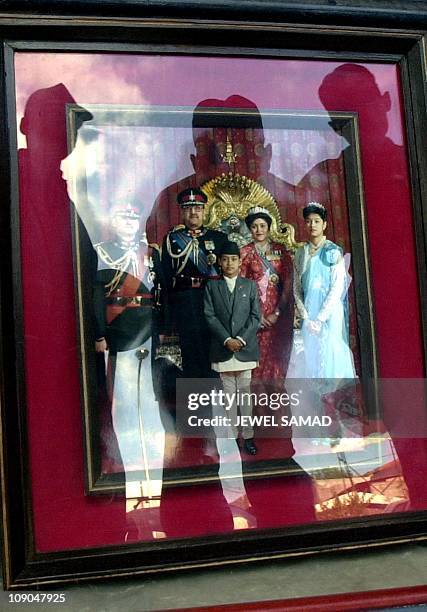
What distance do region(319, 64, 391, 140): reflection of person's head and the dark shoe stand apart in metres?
0.48

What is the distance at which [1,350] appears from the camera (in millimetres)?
686

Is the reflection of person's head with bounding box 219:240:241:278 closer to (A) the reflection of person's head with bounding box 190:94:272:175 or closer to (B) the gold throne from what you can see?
(B) the gold throne

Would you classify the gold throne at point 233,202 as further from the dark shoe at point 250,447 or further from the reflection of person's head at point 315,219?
the dark shoe at point 250,447

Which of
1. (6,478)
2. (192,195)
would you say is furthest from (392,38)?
(6,478)

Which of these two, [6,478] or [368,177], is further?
[368,177]

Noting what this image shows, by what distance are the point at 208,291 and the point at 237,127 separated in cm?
24

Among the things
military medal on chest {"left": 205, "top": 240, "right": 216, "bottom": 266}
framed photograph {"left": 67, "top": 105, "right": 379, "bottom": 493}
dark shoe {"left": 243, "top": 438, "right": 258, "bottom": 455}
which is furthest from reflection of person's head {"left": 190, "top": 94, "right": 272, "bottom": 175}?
dark shoe {"left": 243, "top": 438, "right": 258, "bottom": 455}

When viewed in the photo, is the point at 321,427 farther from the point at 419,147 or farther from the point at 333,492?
the point at 419,147

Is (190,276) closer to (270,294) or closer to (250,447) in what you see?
(270,294)

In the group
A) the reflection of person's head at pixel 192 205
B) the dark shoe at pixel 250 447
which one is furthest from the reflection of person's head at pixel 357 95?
the dark shoe at pixel 250 447

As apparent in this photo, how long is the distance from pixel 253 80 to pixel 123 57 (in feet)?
0.60

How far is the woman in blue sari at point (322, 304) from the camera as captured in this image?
2.55 ft

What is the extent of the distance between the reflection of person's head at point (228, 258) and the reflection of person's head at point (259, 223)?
1.3 inches

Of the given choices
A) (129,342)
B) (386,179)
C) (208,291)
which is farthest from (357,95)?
(129,342)
